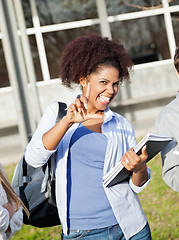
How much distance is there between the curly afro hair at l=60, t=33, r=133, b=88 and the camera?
9.23 feet

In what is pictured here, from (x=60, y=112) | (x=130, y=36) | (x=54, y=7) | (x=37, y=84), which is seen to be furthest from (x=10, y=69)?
(x=60, y=112)

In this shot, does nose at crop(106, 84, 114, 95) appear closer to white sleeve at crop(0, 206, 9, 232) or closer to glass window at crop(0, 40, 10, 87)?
white sleeve at crop(0, 206, 9, 232)

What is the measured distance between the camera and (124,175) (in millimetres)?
2650

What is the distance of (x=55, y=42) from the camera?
30.2 feet

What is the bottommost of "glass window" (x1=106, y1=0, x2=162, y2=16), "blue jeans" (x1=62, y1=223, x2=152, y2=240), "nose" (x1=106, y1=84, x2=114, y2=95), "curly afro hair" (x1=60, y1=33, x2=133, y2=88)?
"blue jeans" (x1=62, y1=223, x2=152, y2=240)

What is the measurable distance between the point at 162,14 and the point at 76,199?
747 cm

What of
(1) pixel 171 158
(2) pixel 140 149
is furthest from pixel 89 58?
(1) pixel 171 158

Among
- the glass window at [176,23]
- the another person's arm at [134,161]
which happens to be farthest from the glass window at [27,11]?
the another person's arm at [134,161]

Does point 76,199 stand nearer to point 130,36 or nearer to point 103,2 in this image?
point 103,2

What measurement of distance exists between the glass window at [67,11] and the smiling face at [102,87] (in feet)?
21.8

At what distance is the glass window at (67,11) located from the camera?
9156mm

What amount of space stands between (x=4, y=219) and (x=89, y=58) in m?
1.19

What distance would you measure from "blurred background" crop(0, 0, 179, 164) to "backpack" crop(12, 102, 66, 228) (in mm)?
4930

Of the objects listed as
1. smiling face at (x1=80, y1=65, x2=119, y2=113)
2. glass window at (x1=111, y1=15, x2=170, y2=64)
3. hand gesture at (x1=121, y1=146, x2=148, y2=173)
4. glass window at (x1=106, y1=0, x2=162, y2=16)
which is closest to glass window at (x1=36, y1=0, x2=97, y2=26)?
glass window at (x1=106, y1=0, x2=162, y2=16)
